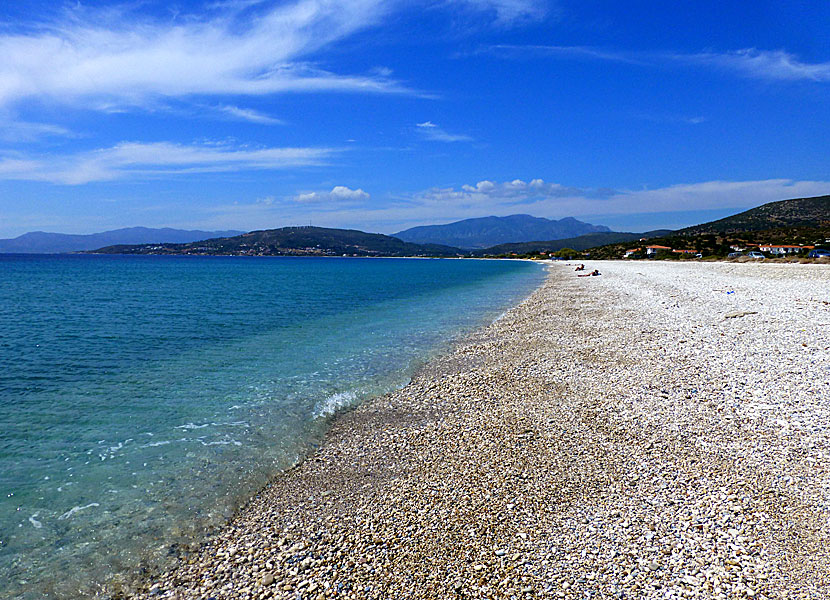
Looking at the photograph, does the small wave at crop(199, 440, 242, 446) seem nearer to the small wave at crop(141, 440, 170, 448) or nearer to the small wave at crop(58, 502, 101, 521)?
the small wave at crop(141, 440, 170, 448)

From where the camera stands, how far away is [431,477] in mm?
7281

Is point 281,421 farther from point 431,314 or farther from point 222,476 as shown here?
point 431,314

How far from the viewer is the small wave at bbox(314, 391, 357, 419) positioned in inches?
437

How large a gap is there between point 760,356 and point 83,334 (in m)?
28.3

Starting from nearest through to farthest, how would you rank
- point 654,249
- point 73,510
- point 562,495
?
point 562,495 < point 73,510 < point 654,249

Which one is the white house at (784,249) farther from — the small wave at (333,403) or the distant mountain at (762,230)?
the small wave at (333,403)

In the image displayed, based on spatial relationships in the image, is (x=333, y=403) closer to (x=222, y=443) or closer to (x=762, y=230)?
(x=222, y=443)

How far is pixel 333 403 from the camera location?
38.6 ft

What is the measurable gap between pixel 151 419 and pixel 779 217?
181179mm

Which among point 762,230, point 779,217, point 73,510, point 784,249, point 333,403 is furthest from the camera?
point 779,217

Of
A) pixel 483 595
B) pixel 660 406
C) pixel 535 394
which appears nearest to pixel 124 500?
pixel 483 595

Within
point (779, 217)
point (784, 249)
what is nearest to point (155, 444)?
point (784, 249)

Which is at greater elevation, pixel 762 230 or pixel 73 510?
pixel 762 230

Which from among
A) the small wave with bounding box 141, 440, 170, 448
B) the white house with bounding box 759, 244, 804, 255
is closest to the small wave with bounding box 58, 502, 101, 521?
the small wave with bounding box 141, 440, 170, 448
